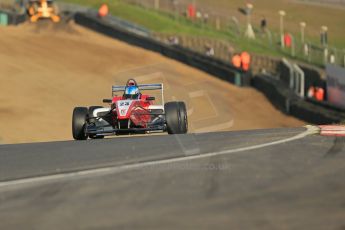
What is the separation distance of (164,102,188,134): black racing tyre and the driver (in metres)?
0.93

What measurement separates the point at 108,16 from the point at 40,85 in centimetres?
1849

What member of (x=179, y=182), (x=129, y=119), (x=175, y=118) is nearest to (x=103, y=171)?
(x=179, y=182)

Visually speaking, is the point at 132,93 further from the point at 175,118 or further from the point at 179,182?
the point at 179,182

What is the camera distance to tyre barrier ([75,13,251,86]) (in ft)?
90.6

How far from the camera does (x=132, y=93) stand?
13.4 metres

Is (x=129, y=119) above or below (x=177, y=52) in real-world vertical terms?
below

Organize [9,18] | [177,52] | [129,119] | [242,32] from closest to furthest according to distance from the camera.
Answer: [129,119] → [177,52] → [9,18] → [242,32]

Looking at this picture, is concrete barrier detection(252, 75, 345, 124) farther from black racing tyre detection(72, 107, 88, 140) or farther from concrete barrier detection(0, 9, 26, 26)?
concrete barrier detection(0, 9, 26, 26)

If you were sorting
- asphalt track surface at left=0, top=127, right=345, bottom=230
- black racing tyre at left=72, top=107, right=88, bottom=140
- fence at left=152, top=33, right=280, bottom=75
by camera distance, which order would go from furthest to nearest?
fence at left=152, top=33, right=280, bottom=75
black racing tyre at left=72, top=107, right=88, bottom=140
asphalt track surface at left=0, top=127, right=345, bottom=230

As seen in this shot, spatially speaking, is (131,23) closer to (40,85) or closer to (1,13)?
(1,13)

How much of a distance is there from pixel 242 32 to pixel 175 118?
3372 centimetres

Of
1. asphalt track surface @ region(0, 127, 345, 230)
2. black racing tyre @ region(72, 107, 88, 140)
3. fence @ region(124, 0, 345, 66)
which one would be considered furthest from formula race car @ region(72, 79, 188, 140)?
fence @ region(124, 0, 345, 66)

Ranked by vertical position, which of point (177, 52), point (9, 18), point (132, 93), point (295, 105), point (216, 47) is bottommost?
point (295, 105)

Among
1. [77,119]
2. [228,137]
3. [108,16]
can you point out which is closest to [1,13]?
[108,16]
